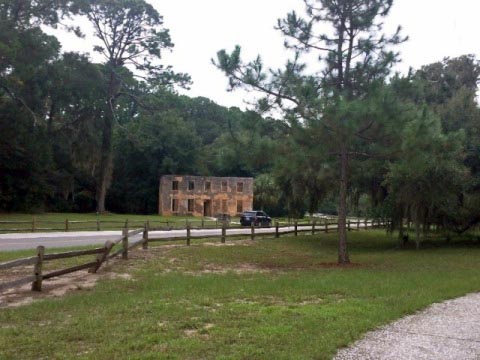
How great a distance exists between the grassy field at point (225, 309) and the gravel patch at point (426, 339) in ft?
0.76

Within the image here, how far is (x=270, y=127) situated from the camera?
15383 millimetres

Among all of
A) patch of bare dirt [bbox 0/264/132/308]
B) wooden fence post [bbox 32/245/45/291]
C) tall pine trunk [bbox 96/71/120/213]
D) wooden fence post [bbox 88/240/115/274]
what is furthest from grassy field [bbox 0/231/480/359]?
tall pine trunk [bbox 96/71/120/213]

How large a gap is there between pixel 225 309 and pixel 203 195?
2023 inches

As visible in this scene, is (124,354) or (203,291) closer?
(124,354)

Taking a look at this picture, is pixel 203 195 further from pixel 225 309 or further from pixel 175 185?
pixel 225 309

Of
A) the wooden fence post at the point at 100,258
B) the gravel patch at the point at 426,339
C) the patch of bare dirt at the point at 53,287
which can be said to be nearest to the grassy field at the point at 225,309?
the gravel patch at the point at 426,339

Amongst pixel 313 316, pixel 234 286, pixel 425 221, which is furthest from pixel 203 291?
pixel 425 221

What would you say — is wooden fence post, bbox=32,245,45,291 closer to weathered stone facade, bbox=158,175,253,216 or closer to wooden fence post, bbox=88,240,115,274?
wooden fence post, bbox=88,240,115,274

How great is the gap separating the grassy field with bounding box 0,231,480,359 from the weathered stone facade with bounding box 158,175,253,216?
4369 centimetres

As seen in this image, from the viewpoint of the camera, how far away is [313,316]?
289 inches

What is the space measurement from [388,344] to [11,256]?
10824 mm

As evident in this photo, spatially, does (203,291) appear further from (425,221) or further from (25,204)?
(25,204)

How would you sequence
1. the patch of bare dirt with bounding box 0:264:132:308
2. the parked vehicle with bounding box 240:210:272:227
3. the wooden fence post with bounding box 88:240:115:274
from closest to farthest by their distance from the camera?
1. the patch of bare dirt with bounding box 0:264:132:308
2. the wooden fence post with bounding box 88:240:115:274
3. the parked vehicle with bounding box 240:210:272:227

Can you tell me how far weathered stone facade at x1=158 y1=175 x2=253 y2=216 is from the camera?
2308 inches
